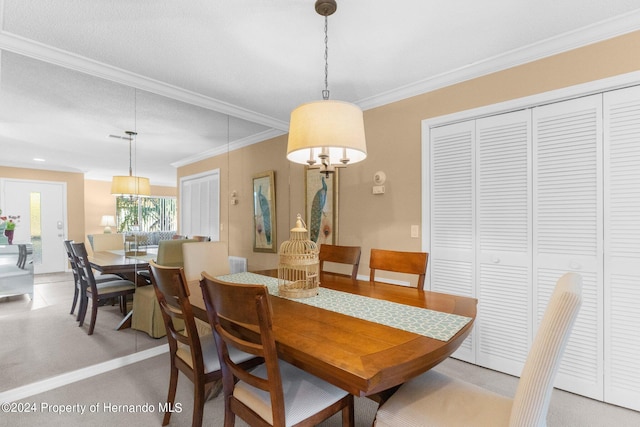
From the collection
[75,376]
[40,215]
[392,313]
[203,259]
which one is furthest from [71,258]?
[392,313]

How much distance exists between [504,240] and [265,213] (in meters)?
2.54

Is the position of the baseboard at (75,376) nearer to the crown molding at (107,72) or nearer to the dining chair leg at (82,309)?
the dining chair leg at (82,309)

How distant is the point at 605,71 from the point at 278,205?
317 centimetres

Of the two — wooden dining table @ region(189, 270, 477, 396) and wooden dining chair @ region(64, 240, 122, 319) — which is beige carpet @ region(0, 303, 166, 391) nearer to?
wooden dining chair @ region(64, 240, 122, 319)

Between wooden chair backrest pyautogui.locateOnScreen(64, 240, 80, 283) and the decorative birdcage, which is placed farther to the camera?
wooden chair backrest pyautogui.locateOnScreen(64, 240, 80, 283)

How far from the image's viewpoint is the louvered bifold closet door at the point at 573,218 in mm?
2025

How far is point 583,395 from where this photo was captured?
205 centimetres

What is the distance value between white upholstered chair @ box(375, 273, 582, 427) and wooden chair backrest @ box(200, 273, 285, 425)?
0.44 meters

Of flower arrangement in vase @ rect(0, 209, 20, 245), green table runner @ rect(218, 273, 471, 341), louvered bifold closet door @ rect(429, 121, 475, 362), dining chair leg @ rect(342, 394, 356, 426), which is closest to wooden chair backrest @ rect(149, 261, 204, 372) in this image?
green table runner @ rect(218, 273, 471, 341)

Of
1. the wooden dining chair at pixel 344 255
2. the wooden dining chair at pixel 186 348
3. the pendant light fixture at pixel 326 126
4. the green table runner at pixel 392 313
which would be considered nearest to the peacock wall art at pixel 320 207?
the wooden dining chair at pixel 344 255

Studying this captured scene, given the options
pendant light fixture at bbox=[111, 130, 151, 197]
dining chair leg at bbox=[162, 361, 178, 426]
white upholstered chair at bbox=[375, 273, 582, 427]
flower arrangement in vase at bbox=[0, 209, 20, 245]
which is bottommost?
dining chair leg at bbox=[162, 361, 178, 426]

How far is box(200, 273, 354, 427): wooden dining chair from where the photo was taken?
1047mm

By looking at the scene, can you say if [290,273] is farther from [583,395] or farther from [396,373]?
[583,395]

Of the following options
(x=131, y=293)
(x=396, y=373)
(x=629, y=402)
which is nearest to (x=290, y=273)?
(x=396, y=373)
